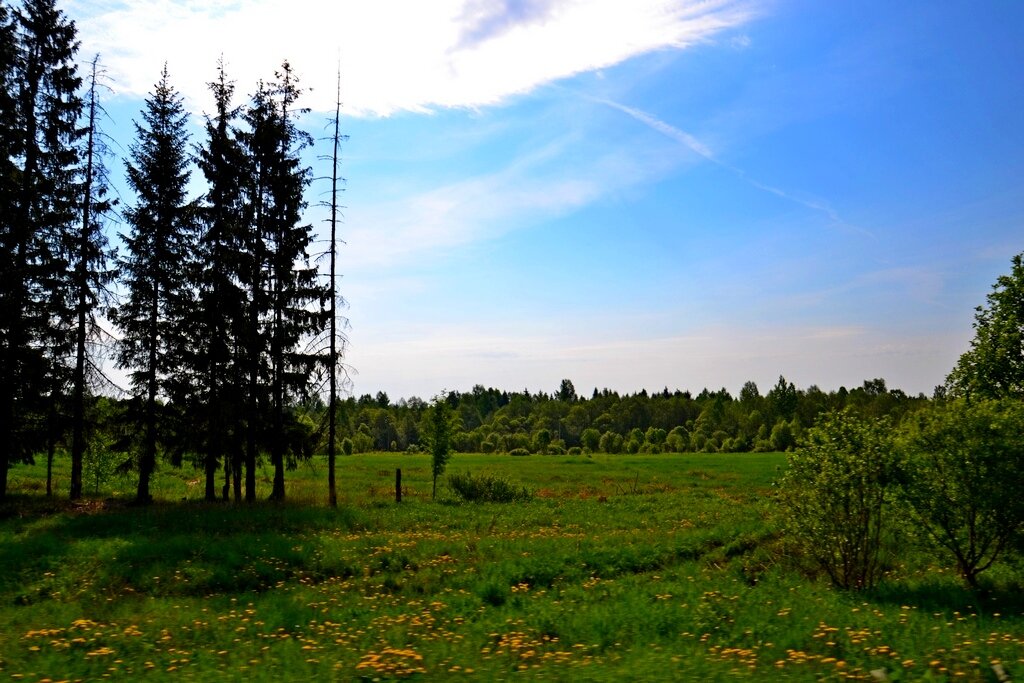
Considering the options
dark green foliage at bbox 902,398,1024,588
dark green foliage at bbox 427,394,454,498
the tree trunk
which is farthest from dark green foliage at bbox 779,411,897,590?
the tree trunk

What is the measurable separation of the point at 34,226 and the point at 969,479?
26.2 metres

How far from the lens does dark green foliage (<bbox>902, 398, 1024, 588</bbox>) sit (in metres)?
13.4

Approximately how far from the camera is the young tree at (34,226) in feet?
64.4

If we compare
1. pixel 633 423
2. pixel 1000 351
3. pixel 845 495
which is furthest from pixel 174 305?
pixel 633 423

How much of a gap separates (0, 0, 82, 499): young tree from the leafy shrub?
17211 millimetres

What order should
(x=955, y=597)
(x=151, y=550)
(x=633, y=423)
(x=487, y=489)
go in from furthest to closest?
(x=633, y=423)
(x=487, y=489)
(x=151, y=550)
(x=955, y=597)

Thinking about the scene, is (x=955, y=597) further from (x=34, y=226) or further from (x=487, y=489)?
(x=34, y=226)

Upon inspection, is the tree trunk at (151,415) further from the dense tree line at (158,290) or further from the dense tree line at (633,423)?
the dense tree line at (633,423)

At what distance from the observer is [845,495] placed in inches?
539

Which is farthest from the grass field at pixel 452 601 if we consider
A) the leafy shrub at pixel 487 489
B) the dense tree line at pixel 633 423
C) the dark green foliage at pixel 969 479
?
the dense tree line at pixel 633 423

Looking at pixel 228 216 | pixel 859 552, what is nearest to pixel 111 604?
pixel 859 552

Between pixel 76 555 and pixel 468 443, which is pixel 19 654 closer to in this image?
pixel 76 555

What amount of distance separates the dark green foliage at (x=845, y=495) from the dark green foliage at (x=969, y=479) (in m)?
0.71

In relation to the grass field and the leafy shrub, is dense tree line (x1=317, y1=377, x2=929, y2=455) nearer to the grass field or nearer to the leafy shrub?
the leafy shrub
